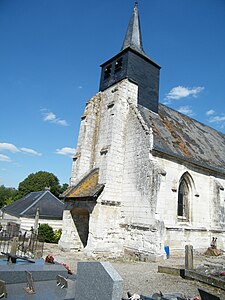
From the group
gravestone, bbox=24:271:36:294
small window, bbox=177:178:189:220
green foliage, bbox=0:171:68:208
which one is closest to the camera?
gravestone, bbox=24:271:36:294

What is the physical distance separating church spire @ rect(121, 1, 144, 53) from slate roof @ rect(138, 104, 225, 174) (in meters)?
4.82

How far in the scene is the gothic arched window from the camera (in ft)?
45.3

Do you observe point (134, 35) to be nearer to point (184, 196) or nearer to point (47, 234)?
point (184, 196)

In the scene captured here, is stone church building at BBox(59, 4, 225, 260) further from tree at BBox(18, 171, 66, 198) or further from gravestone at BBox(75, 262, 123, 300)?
tree at BBox(18, 171, 66, 198)

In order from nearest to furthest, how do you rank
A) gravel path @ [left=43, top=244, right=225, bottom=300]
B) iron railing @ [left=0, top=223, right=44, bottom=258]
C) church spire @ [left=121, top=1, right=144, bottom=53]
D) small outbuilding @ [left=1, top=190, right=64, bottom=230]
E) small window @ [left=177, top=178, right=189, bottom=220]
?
gravel path @ [left=43, top=244, right=225, bottom=300] < iron railing @ [left=0, top=223, right=44, bottom=258] < small window @ [left=177, top=178, right=189, bottom=220] < church spire @ [left=121, top=1, right=144, bottom=53] < small outbuilding @ [left=1, top=190, right=64, bottom=230]

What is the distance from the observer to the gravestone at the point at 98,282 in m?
3.85

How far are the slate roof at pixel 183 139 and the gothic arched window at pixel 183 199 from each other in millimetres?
1468

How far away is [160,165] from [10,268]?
8.50 m

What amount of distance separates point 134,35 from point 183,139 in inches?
334

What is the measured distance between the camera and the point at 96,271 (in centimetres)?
425

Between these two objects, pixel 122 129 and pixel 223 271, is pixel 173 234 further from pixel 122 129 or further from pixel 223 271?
pixel 122 129

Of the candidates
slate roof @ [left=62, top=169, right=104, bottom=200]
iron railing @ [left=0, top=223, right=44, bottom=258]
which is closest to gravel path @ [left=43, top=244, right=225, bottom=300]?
iron railing @ [left=0, top=223, right=44, bottom=258]

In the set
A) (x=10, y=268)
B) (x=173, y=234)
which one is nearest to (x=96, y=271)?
(x=10, y=268)

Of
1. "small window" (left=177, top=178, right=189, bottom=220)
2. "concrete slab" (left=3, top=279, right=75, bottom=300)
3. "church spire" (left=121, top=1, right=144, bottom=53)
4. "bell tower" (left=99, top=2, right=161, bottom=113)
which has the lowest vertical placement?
"concrete slab" (left=3, top=279, right=75, bottom=300)
